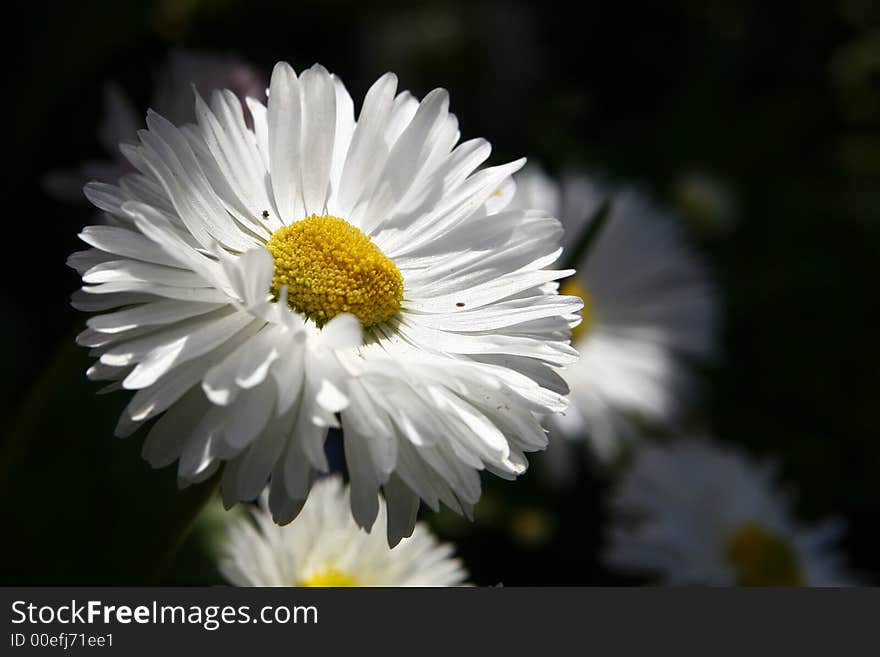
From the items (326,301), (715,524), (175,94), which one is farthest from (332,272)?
(715,524)

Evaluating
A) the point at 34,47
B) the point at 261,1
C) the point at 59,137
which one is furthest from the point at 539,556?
the point at 261,1

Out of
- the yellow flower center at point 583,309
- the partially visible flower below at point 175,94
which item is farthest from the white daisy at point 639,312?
the partially visible flower below at point 175,94

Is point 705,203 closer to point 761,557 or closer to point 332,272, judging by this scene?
point 761,557

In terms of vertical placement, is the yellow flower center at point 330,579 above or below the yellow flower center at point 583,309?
below

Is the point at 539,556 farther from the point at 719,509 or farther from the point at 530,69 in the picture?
the point at 530,69

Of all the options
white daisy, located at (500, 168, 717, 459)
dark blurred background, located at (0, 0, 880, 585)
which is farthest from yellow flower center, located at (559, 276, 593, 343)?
dark blurred background, located at (0, 0, 880, 585)

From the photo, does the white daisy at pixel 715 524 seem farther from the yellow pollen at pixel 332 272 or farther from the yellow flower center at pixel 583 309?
the yellow pollen at pixel 332 272
